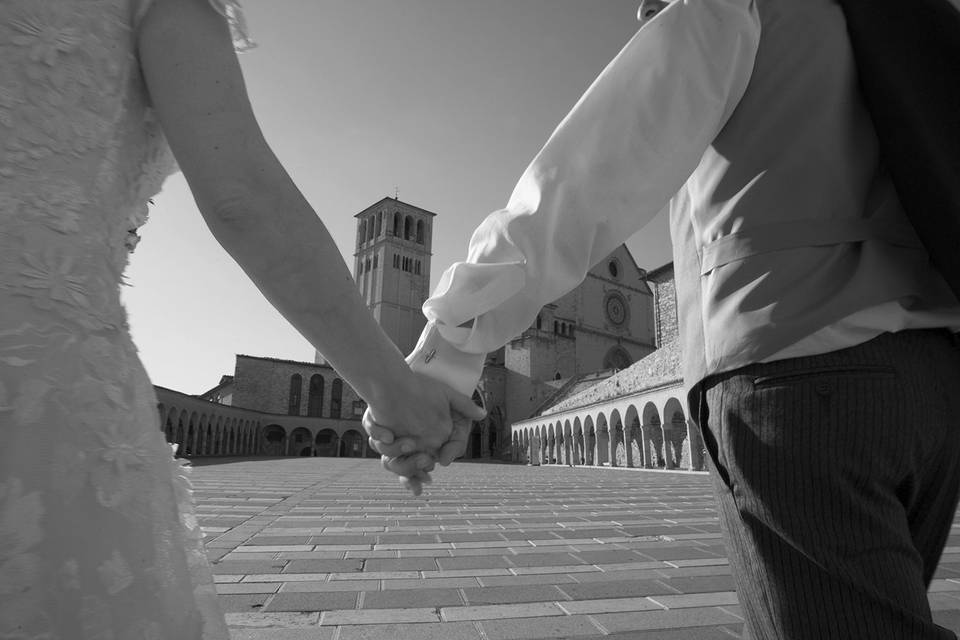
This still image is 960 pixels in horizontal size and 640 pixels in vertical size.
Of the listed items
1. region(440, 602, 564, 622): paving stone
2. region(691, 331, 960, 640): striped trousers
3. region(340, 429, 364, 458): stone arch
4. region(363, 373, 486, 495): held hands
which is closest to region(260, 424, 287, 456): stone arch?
region(340, 429, 364, 458): stone arch

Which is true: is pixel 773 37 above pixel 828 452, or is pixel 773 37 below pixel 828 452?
above

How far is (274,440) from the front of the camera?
46.6 meters

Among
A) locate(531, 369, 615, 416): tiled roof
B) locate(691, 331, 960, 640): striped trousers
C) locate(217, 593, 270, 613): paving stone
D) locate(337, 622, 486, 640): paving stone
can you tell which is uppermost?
locate(531, 369, 615, 416): tiled roof

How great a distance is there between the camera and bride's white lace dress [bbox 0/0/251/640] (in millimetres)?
841

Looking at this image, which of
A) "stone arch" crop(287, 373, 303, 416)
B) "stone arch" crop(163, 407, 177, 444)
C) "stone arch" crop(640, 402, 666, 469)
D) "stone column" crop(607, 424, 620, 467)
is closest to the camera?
"stone arch" crop(640, 402, 666, 469)

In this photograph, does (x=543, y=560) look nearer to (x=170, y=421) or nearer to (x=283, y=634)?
(x=283, y=634)

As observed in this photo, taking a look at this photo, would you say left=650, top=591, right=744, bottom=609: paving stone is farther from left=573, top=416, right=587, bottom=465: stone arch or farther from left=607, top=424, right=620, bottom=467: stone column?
left=573, top=416, right=587, bottom=465: stone arch

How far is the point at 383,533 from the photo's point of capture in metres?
4.71

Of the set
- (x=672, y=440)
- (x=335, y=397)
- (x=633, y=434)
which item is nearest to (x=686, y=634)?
(x=672, y=440)

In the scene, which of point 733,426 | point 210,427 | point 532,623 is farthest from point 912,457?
point 210,427

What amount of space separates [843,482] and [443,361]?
78cm

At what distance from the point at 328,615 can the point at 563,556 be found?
1.84 meters

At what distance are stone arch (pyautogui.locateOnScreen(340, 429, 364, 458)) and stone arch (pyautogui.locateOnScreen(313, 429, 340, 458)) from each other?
0.67 meters

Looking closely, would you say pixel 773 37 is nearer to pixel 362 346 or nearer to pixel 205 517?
pixel 362 346
